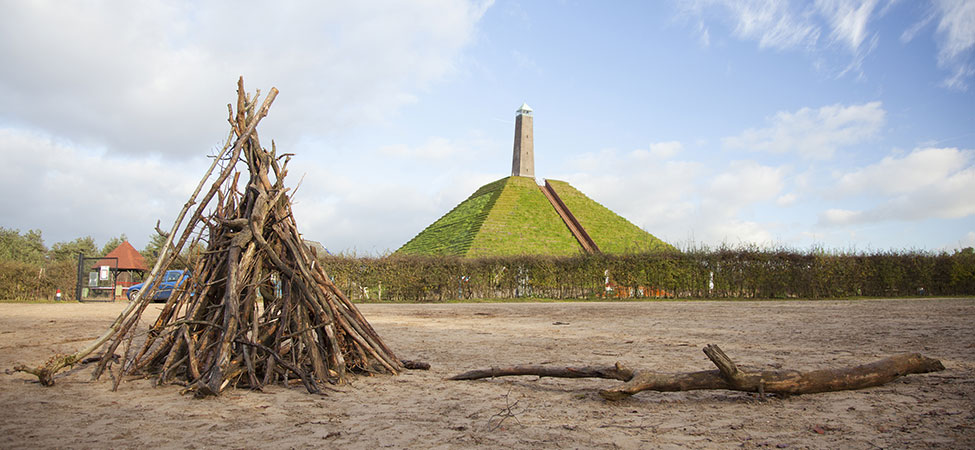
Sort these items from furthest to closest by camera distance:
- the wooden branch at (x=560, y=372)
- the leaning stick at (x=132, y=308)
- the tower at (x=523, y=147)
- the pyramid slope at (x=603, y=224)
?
the tower at (x=523, y=147) < the pyramid slope at (x=603, y=224) < the leaning stick at (x=132, y=308) < the wooden branch at (x=560, y=372)

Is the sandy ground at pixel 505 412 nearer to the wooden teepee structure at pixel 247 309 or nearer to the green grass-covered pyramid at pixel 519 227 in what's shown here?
the wooden teepee structure at pixel 247 309

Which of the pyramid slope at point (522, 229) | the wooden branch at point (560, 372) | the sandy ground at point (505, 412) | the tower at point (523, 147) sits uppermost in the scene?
the tower at point (523, 147)

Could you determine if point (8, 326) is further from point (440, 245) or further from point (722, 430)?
point (440, 245)

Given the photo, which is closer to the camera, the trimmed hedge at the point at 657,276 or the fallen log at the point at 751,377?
the fallen log at the point at 751,377

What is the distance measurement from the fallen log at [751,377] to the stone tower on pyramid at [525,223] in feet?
125

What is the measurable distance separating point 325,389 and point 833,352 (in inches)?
265

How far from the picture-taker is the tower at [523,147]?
2675 inches

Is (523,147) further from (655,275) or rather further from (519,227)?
(655,275)

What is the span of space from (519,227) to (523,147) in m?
18.5

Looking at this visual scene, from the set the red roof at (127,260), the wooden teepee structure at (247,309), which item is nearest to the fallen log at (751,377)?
the wooden teepee structure at (247,309)

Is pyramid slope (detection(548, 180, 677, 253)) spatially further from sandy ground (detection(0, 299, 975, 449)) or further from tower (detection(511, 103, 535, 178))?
sandy ground (detection(0, 299, 975, 449))

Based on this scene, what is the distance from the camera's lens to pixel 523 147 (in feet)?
224

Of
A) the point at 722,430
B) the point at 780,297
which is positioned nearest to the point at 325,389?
the point at 722,430

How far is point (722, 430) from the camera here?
4.17 meters
